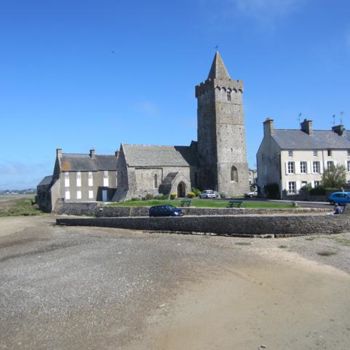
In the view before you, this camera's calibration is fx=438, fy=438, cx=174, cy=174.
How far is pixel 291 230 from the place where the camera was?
2553 centimetres

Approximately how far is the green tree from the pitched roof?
60.8 ft

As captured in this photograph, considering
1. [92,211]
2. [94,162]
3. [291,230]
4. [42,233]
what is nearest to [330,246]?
[291,230]

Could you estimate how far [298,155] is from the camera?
45.8 m

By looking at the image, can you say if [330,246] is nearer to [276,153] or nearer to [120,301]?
[120,301]

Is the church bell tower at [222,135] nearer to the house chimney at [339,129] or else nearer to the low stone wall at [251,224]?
the house chimney at [339,129]

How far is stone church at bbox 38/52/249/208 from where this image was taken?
51.0m

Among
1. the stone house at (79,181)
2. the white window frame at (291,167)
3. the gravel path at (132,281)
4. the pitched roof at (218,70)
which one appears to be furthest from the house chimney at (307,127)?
the stone house at (79,181)

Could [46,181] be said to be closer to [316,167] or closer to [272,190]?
[272,190]

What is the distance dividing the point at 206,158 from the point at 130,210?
1819cm

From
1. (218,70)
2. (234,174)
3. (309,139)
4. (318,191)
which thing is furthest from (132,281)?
(218,70)

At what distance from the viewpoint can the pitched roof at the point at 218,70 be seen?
53.7 metres

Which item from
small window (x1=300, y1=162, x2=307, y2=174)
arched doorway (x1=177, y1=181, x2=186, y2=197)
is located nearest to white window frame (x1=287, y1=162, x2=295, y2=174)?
small window (x1=300, y1=162, x2=307, y2=174)

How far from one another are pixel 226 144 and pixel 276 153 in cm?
772

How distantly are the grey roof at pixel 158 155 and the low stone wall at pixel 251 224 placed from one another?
1848cm
